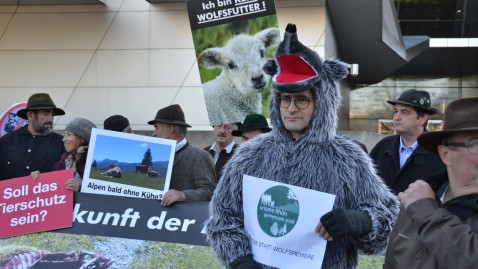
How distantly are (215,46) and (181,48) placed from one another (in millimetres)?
7426

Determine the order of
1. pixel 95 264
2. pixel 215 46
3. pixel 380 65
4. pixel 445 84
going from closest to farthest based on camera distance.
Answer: pixel 95 264
pixel 215 46
pixel 380 65
pixel 445 84

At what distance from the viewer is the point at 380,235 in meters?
2.85

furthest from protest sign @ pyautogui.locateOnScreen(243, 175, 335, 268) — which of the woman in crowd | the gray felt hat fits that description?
the gray felt hat

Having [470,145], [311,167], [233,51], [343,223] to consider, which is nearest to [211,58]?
[233,51]

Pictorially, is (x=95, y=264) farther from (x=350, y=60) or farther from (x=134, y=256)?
(x=350, y=60)

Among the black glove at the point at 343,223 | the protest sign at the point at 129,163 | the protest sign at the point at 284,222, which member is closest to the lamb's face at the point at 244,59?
the protest sign at the point at 129,163

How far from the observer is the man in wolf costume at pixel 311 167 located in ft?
9.52

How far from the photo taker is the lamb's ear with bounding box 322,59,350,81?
2.99m

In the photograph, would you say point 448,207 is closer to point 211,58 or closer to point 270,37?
point 270,37

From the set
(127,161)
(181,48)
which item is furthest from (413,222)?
(181,48)

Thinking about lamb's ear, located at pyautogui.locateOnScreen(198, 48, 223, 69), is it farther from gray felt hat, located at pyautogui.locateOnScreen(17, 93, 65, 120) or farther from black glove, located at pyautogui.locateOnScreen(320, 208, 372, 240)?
black glove, located at pyautogui.locateOnScreen(320, 208, 372, 240)

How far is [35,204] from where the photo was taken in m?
4.91

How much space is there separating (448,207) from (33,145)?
4.88m

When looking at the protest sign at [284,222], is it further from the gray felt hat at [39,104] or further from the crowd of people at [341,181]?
the gray felt hat at [39,104]
